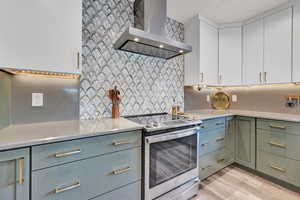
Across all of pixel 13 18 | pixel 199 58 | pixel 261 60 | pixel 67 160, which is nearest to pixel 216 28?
pixel 199 58

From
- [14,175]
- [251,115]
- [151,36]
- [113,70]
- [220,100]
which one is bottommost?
[14,175]

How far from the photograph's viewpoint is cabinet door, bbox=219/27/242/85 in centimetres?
247

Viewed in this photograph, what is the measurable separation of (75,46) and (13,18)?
405mm

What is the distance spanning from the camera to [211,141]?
199cm

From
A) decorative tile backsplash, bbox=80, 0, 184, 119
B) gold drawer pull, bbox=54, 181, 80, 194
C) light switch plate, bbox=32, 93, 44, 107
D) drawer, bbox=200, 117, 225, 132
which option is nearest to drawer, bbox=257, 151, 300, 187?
drawer, bbox=200, 117, 225, 132

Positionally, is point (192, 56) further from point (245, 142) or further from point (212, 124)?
point (245, 142)

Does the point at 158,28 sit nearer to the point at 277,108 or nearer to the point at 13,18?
the point at 13,18

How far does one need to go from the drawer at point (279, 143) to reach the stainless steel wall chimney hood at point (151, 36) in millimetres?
1645

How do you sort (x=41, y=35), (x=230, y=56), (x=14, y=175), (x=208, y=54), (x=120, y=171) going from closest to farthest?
(x=14, y=175) < (x=41, y=35) < (x=120, y=171) < (x=208, y=54) < (x=230, y=56)

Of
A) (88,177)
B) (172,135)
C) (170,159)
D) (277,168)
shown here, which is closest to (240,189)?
(277,168)

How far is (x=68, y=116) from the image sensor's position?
1.50m

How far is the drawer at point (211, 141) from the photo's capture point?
187 centimetres

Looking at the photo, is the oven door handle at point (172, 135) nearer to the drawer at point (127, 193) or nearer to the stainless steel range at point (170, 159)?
the stainless steel range at point (170, 159)

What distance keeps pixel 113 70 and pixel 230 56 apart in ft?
6.99
